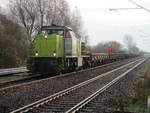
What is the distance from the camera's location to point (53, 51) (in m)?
21.7

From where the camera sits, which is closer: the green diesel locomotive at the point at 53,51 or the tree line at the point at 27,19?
the green diesel locomotive at the point at 53,51

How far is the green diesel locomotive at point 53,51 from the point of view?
2111cm

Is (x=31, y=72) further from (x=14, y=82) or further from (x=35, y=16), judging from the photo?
(x=35, y=16)

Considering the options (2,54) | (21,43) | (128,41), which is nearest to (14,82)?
(2,54)

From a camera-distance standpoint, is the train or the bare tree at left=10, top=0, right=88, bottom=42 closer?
the train

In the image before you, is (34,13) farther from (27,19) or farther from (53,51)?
(53,51)

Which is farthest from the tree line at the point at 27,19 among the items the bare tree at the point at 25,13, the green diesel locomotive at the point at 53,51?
the green diesel locomotive at the point at 53,51

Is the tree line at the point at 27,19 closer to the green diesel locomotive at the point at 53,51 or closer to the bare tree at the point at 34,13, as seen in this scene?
the bare tree at the point at 34,13

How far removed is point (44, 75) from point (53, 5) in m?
26.4

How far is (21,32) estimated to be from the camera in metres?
41.6

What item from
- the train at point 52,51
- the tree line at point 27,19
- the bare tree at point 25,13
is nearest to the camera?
the train at point 52,51

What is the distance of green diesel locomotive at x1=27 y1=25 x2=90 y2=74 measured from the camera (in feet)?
69.3

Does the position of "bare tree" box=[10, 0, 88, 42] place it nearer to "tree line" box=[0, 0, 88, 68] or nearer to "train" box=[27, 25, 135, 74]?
"tree line" box=[0, 0, 88, 68]

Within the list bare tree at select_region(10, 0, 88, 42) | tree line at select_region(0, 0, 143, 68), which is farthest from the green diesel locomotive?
bare tree at select_region(10, 0, 88, 42)
